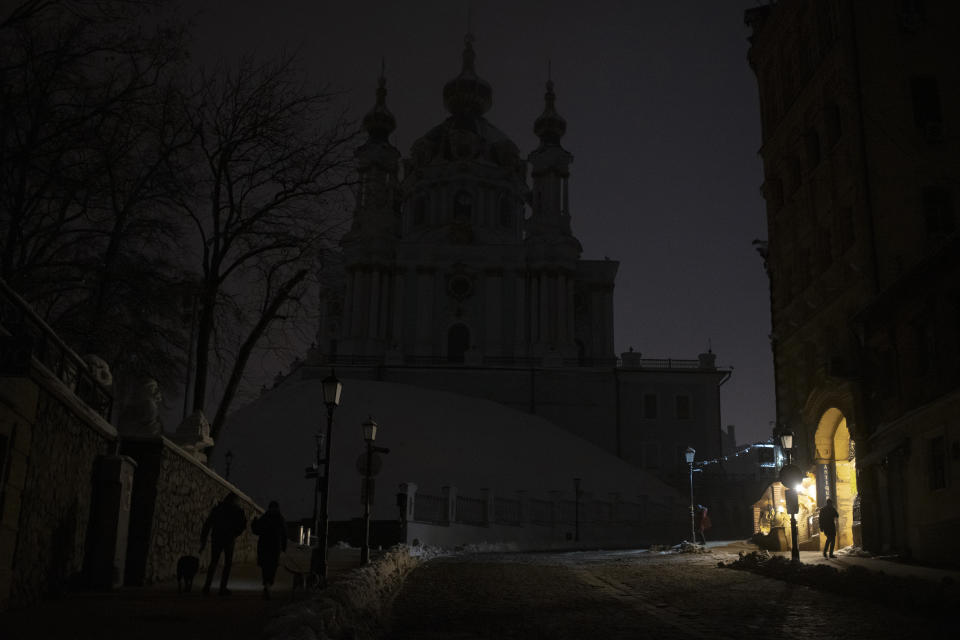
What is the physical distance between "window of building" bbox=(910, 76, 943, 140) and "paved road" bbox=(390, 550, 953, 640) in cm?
1413

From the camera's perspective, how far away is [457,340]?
227ft

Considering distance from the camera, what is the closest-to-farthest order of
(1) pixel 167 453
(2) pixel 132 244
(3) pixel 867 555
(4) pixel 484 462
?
(1) pixel 167 453 < (2) pixel 132 244 < (3) pixel 867 555 < (4) pixel 484 462

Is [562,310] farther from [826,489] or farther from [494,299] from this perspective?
[826,489]

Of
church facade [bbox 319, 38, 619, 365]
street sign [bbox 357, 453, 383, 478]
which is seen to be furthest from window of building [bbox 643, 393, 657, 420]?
street sign [bbox 357, 453, 383, 478]

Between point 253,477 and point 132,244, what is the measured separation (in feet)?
87.9

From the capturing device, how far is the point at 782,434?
21.2m

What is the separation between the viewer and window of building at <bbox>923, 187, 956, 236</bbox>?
80.5 ft

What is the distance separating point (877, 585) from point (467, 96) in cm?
7257

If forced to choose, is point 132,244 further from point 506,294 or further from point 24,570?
point 506,294

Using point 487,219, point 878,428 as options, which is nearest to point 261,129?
point 878,428

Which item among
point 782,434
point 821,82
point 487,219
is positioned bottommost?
point 782,434

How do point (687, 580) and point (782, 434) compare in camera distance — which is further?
point (782, 434)

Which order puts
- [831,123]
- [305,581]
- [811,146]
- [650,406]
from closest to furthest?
[305,581] → [831,123] → [811,146] → [650,406]

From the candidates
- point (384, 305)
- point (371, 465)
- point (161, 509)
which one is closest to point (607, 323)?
point (384, 305)
